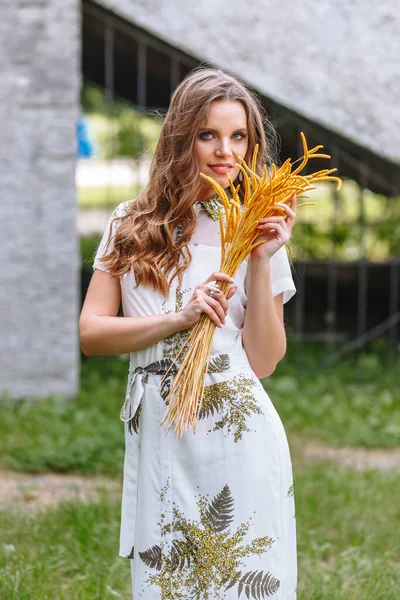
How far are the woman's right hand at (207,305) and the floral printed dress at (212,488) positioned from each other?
0.41 feet

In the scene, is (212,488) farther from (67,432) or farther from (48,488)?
(67,432)

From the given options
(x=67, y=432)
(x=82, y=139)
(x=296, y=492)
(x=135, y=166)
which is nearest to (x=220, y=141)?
(x=296, y=492)

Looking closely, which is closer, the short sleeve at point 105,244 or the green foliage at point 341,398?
the short sleeve at point 105,244

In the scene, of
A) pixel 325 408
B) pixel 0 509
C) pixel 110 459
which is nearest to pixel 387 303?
pixel 325 408

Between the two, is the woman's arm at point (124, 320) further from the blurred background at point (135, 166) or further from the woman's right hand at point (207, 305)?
the blurred background at point (135, 166)

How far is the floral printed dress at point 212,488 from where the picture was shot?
2217mm

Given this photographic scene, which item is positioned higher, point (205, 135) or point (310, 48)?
point (310, 48)

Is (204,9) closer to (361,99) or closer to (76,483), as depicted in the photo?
(361,99)

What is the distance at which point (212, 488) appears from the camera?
→ 223cm

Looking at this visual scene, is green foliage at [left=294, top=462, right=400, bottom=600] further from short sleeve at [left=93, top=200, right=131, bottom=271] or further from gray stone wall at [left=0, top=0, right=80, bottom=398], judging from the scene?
gray stone wall at [left=0, top=0, right=80, bottom=398]

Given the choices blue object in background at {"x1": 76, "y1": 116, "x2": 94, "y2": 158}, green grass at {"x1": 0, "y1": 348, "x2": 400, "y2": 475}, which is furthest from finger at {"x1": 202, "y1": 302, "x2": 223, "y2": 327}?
blue object in background at {"x1": 76, "y1": 116, "x2": 94, "y2": 158}

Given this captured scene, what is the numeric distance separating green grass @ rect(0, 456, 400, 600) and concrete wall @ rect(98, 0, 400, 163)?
109 inches

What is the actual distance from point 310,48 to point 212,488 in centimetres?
482

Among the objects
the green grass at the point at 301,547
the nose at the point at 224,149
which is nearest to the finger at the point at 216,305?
the nose at the point at 224,149
